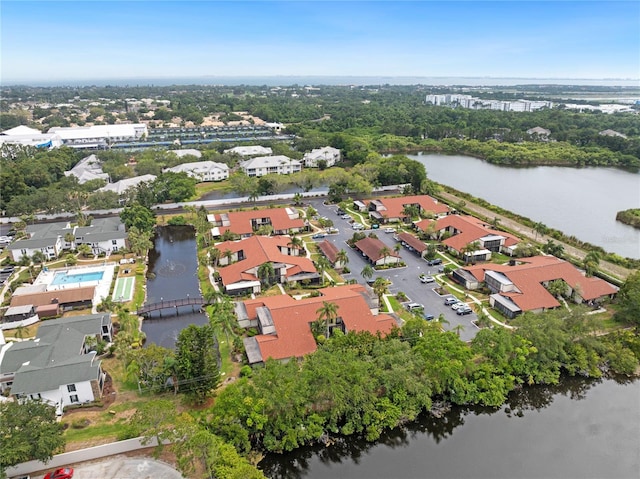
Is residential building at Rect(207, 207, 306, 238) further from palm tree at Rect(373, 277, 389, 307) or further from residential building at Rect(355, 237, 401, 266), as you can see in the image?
palm tree at Rect(373, 277, 389, 307)

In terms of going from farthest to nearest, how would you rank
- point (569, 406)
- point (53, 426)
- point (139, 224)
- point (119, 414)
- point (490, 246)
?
point (139, 224), point (490, 246), point (569, 406), point (119, 414), point (53, 426)

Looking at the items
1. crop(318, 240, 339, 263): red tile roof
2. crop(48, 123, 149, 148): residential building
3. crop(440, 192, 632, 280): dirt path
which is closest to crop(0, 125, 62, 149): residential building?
crop(48, 123, 149, 148): residential building

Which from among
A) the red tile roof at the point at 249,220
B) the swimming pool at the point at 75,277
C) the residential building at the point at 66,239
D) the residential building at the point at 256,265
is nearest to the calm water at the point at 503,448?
the residential building at the point at 256,265

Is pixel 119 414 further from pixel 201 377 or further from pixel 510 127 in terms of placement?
pixel 510 127

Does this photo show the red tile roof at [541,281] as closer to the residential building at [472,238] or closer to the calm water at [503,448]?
the residential building at [472,238]

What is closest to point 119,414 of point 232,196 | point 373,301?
point 373,301
